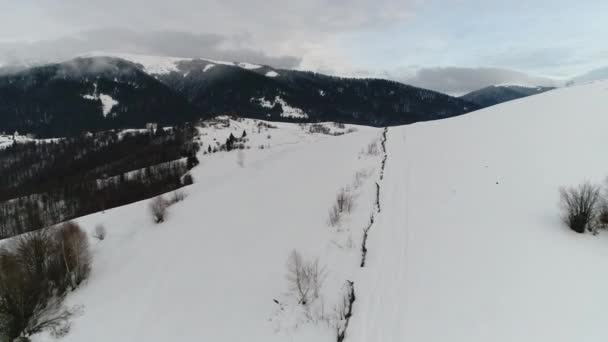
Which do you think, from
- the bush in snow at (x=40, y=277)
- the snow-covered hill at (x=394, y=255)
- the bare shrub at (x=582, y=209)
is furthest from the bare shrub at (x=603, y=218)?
the bush in snow at (x=40, y=277)

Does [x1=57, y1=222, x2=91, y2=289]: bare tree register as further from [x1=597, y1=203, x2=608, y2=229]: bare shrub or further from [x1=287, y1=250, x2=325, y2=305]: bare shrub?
[x1=597, y1=203, x2=608, y2=229]: bare shrub

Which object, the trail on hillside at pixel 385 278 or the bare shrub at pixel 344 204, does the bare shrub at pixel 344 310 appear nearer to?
the trail on hillside at pixel 385 278

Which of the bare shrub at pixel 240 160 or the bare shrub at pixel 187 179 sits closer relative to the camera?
the bare shrub at pixel 187 179

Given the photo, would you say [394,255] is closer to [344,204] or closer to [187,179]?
[344,204]

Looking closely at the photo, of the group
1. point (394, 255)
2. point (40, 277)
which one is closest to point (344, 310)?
point (394, 255)

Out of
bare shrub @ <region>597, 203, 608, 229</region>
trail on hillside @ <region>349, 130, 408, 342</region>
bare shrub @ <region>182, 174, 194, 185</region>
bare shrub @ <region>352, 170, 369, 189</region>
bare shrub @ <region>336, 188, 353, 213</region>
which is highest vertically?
bare shrub @ <region>597, 203, 608, 229</region>

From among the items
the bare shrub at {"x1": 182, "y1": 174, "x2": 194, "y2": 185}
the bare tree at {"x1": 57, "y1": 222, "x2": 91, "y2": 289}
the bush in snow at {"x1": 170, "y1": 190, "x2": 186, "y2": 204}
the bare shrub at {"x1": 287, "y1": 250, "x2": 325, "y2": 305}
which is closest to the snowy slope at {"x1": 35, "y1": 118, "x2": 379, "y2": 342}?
the bare shrub at {"x1": 287, "y1": 250, "x2": 325, "y2": 305}
